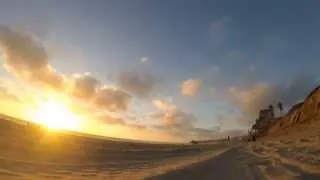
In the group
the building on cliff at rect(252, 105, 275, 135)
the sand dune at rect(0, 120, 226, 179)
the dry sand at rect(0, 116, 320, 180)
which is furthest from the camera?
the building on cliff at rect(252, 105, 275, 135)

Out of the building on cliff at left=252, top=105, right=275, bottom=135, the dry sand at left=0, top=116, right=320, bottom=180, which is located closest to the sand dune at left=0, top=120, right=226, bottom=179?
the dry sand at left=0, top=116, right=320, bottom=180

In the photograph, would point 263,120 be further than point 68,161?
Yes

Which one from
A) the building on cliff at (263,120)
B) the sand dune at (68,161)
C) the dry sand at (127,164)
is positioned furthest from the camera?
the building on cliff at (263,120)

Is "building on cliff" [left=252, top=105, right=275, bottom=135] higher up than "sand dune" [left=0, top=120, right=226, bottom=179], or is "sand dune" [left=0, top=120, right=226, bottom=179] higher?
"building on cliff" [left=252, top=105, right=275, bottom=135]

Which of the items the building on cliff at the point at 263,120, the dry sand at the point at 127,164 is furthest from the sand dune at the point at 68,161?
the building on cliff at the point at 263,120

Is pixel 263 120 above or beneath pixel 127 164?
above

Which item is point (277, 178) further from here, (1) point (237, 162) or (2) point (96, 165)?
(2) point (96, 165)

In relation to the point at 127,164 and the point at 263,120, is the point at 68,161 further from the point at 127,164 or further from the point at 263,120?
the point at 263,120

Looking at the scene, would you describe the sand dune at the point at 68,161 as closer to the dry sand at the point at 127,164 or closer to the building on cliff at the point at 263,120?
the dry sand at the point at 127,164

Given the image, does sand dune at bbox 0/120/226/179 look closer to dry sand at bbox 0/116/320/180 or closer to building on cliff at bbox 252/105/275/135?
dry sand at bbox 0/116/320/180

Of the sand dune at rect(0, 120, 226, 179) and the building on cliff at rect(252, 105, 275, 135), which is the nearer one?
the sand dune at rect(0, 120, 226, 179)

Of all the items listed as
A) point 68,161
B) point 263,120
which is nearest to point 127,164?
point 68,161

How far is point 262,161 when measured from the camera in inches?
703

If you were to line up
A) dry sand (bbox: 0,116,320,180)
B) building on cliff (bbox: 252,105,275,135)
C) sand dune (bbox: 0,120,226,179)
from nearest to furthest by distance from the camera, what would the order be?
dry sand (bbox: 0,116,320,180)
sand dune (bbox: 0,120,226,179)
building on cliff (bbox: 252,105,275,135)
